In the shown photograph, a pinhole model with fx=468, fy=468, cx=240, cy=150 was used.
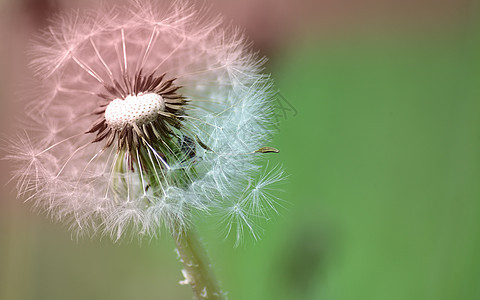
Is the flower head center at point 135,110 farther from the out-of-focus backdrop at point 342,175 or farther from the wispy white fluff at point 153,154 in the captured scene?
the out-of-focus backdrop at point 342,175

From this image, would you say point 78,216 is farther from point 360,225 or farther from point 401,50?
point 401,50

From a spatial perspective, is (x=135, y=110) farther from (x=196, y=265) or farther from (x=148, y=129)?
(x=196, y=265)

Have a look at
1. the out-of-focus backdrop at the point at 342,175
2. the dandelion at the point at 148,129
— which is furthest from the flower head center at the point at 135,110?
the out-of-focus backdrop at the point at 342,175

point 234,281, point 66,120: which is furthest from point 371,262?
point 66,120

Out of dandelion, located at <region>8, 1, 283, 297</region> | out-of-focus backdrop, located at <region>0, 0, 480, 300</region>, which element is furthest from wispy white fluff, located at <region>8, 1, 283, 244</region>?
out-of-focus backdrop, located at <region>0, 0, 480, 300</region>

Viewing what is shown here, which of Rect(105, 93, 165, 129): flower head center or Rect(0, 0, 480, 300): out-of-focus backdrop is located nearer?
Rect(105, 93, 165, 129): flower head center

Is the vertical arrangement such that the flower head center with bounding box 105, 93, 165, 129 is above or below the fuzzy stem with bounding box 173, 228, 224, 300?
above

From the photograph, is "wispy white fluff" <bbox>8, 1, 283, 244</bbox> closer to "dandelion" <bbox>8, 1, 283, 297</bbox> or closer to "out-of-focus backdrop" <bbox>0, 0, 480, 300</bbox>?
"dandelion" <bbox>8, 1, 283, 297</bbox>
